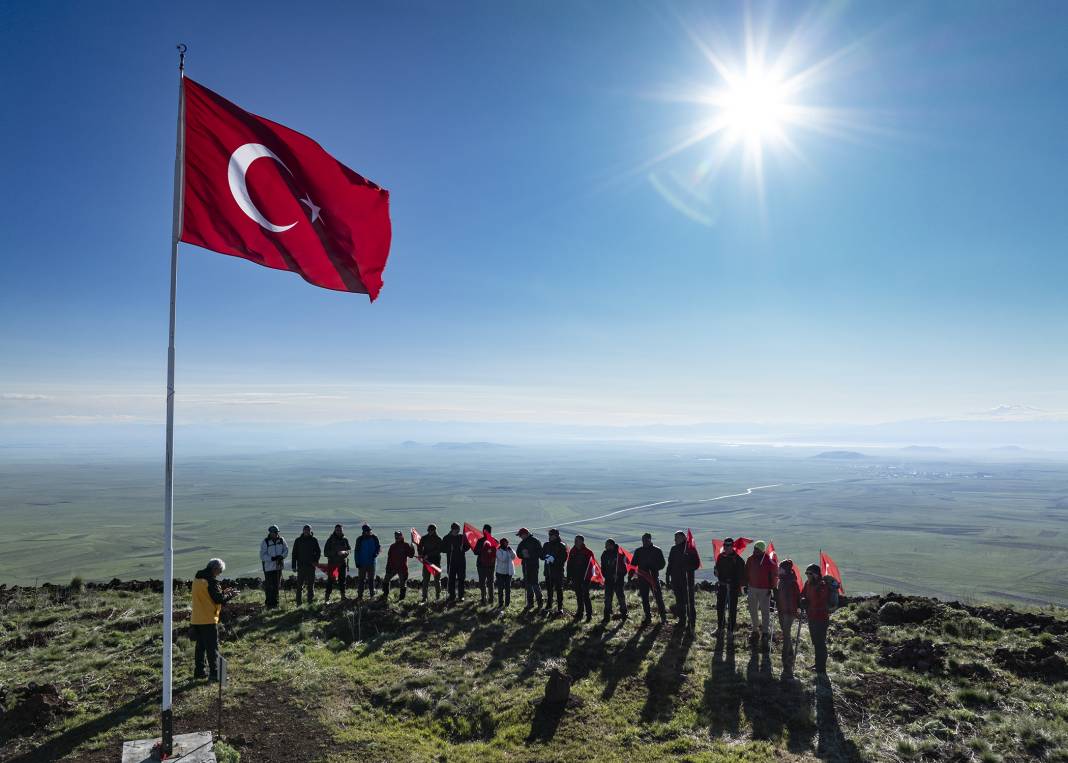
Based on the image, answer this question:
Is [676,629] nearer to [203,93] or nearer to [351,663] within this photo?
[351,663]

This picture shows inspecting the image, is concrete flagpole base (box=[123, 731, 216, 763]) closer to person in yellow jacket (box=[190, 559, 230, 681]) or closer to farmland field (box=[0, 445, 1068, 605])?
person in yellow jacket (box=[190, 559, 230, 681])

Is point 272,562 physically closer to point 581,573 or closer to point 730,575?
point 581,573

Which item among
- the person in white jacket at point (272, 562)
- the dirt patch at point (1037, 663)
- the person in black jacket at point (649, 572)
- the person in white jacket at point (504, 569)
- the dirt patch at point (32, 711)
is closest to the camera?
the dirt patch at point (32, 711)

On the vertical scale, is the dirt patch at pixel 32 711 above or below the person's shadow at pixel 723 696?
above

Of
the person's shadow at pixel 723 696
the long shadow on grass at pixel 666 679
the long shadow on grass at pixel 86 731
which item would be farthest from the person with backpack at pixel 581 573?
the long shadow on grass at pixel 86 731

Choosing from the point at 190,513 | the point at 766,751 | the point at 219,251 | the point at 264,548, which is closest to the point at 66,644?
the point at 264,548

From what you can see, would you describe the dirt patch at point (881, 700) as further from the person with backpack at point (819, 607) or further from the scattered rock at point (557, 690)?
the scattered rock at point (557, 690)
